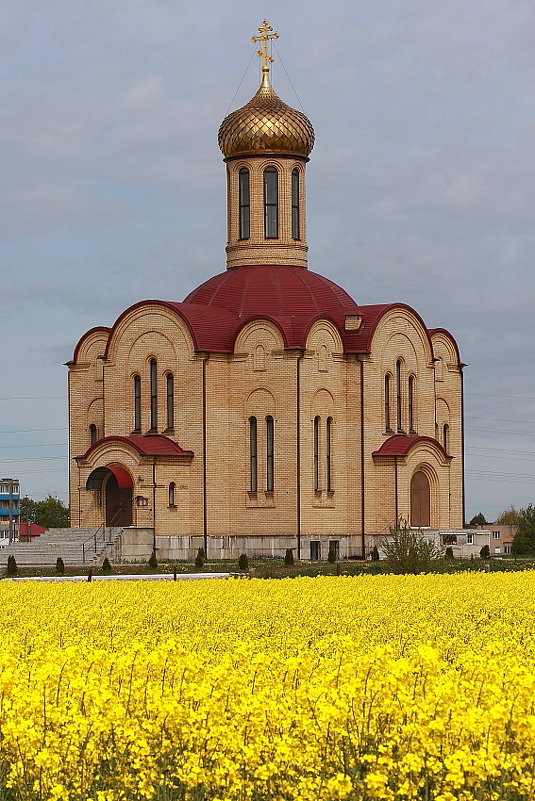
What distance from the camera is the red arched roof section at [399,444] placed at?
45.8 m

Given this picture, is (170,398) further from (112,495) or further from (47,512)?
(47,512)

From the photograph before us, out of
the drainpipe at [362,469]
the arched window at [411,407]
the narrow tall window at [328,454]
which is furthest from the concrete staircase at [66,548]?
the arched window at [411,407]

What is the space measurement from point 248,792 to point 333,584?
15232 mm

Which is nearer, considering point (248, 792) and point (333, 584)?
point (248, 792)

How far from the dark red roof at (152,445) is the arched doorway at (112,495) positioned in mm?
873

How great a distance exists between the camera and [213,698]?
8852 millimetres

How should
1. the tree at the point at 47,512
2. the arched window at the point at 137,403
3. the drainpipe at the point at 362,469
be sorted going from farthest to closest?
the tree at the point at 47,512
the arched window at the point at 137,403
the drainpipe at the point at 362,469

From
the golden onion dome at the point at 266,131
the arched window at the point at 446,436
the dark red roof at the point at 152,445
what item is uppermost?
the golden onion dome at the point at 266,131

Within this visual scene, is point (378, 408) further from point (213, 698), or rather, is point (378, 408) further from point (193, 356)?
point (213, 698)

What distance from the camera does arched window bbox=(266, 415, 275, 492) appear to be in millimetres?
44656

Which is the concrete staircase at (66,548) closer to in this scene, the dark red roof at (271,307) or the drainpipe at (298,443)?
the drainpipe at (298,443)

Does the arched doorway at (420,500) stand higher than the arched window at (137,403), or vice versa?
the arched window at (137,403)

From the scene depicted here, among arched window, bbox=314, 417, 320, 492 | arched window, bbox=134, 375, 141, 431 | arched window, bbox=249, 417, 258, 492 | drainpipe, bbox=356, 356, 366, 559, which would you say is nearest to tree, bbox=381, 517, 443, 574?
arched window, bbox=314, 417, 320, 492

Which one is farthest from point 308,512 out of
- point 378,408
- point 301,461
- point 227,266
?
point 227,266
